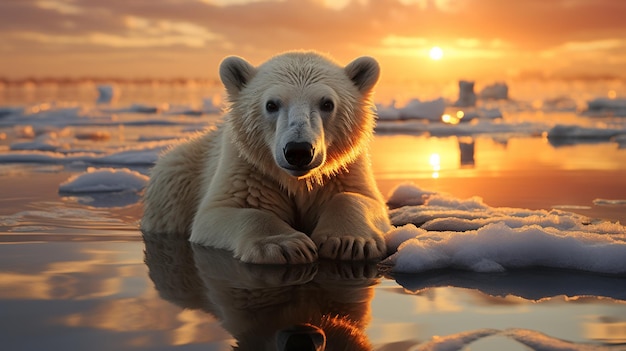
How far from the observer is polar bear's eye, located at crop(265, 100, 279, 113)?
3.59 m

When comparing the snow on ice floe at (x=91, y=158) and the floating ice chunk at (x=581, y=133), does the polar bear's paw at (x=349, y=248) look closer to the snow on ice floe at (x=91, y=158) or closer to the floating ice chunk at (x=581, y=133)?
the snow on ice floe at (x=91, y=158)

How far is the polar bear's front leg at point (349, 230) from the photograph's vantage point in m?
3.39

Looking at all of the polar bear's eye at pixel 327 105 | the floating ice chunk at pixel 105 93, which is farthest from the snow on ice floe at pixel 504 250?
the floating ice chunk at pixel 105 93

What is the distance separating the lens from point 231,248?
354cm

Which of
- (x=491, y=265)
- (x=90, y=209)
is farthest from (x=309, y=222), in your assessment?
(x=90, y=209)

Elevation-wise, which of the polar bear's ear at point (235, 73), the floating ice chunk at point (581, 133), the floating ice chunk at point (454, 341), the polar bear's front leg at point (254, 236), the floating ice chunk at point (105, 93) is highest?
the floating ice chunk at point (105, 93)

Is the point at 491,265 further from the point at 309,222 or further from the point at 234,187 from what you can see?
the point at 234,187

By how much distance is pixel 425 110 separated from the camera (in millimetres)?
21344

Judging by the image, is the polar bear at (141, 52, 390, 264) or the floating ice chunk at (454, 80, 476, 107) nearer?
the polar bear at (141, 52, 390, 264)

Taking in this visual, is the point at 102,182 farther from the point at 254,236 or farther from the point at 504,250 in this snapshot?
the point at 504,250

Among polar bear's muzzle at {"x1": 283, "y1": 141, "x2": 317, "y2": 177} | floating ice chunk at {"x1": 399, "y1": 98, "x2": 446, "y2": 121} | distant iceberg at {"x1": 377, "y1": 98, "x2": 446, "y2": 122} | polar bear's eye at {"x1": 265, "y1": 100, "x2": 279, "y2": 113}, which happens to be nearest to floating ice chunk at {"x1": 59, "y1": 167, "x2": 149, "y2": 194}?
polar bear's eye at {"x1": 265, "y1": 100, "x2": 279, "y2": 113}

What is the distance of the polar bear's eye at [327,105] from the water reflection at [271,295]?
80 centimetres

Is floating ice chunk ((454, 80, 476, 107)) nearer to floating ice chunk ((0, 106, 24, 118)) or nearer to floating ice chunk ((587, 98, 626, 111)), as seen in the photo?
floating ice chunk ((587, 98, 626, 111))

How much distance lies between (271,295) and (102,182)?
4.16 meters
